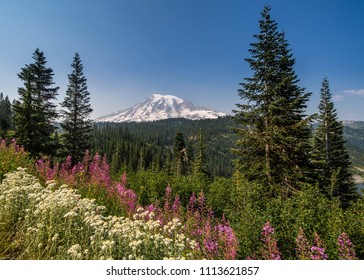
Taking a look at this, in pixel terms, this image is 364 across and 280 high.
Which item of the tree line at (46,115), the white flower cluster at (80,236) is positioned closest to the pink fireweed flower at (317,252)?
the white flower cluster at (80,236)

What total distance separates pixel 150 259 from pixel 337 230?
3.51 m

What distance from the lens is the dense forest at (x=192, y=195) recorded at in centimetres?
310

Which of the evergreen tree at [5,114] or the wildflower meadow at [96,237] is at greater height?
the evergreen tree at [5,114]

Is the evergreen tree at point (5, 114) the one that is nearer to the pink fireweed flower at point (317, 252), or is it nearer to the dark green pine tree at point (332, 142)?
the pink fireweed flower at point (317, 252)

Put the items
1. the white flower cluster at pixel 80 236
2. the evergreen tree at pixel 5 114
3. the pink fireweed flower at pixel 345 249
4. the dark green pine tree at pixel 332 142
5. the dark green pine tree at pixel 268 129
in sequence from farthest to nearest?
the evergreen tree at pixel 5 114 < the dark green pine tree at pixel 332 142 < the dark green pine tree at pixel 268 129 < the pink fireweed flower at pixel 345 249 < the white flower cluster at pixel 80 236

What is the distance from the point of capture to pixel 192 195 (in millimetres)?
6902

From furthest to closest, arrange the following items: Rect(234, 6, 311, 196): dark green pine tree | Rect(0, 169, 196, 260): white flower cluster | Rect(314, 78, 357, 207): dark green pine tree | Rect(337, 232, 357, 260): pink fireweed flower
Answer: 1. Rect(314, 78, 357, 207): dark green pine tree
2. Rect(234, 6, 311, 196): dark green pine tree
3. Rect(337, 232, 357, 260): pink fireweed flower
4. Rect(0, 169, 196, 260): white flower cluster

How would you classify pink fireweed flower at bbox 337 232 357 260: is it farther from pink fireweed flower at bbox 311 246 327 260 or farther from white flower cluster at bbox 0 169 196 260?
white flower cluster at bbox 0 169 196 260

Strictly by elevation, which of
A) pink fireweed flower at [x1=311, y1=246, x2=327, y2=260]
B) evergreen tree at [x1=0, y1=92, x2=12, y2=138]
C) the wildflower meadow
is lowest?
pink fireweed flower at [x1=311, y1=246, x2=327, y2=260]

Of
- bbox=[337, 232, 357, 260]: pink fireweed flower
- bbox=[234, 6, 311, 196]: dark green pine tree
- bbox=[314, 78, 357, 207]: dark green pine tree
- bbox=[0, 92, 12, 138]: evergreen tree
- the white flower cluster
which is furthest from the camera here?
bbox=[0, 92, 12, 138]: evergreen tree

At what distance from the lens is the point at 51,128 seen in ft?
67.8

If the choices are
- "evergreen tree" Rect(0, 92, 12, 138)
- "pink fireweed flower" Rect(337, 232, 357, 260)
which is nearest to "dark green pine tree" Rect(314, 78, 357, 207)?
"pink fireweed flower" Rect(337, 232, 357, 260)

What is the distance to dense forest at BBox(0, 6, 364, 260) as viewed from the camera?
3.10 meters
